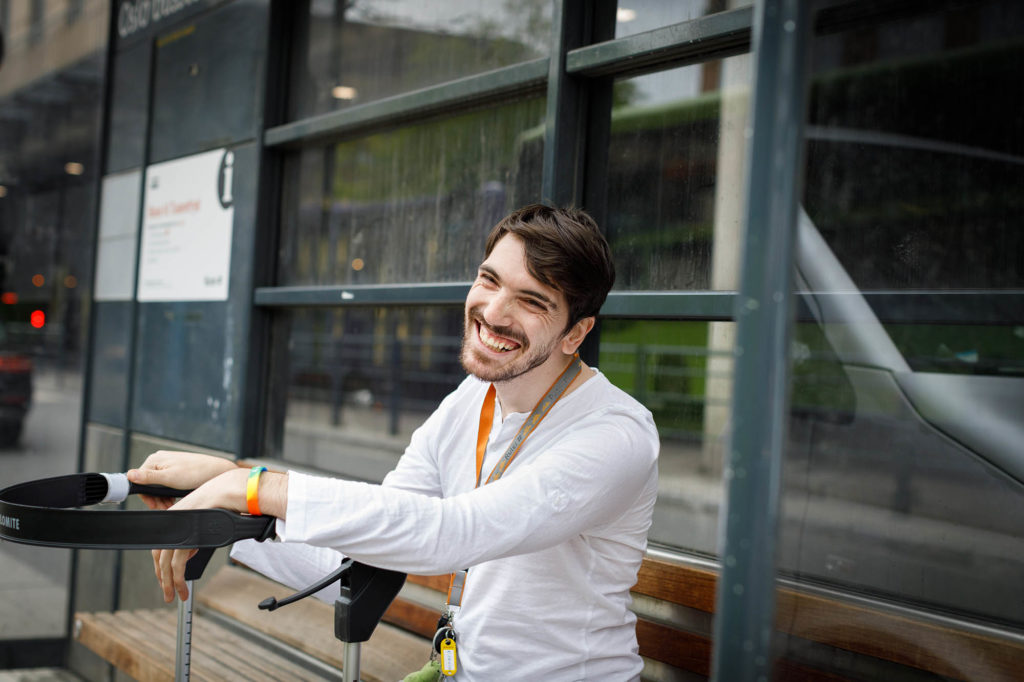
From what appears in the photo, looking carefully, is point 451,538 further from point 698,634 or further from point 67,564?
point 67,564

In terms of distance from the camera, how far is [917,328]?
1.90 metres

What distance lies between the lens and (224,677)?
2.80 m

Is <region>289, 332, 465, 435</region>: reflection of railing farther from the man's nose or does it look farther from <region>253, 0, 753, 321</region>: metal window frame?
the man's nose

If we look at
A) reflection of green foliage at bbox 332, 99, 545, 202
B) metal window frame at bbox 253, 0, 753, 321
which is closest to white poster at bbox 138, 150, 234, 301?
reflection of green foliage at bbox 332, 99, 545, 202

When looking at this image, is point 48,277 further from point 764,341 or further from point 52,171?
point 764,341

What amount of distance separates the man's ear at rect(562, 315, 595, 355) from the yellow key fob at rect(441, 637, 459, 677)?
2.12ft

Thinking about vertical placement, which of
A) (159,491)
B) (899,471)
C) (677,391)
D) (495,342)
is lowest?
(159,491)

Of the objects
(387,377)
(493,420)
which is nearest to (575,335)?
(493,420)

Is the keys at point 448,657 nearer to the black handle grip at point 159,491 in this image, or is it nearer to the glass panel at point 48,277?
the black handle grip at point 159,491

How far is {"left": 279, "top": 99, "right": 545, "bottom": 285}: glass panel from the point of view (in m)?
2.97

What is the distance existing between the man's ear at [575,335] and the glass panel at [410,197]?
937 mm

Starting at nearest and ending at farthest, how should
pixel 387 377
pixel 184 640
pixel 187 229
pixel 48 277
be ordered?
pixel 184 640 < pixel 187 229 < pixel 48 277 < pixel 387 377

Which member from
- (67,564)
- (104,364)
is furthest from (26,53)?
(67,564)

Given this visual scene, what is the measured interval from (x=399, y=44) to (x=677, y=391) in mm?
1662
